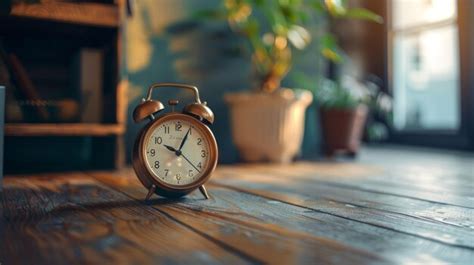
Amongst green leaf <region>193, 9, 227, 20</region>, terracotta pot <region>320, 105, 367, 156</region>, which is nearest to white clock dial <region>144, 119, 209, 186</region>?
green leaf <region>193, 9, 227, 20</region>

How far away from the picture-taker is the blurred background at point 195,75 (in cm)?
170

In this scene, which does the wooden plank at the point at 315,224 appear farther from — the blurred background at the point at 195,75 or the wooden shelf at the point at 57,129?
the blurred background at the point at 195,75

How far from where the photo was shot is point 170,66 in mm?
2227

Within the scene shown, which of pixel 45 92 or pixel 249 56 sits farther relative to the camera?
pixel 249 56

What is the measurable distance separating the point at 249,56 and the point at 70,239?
1.82 metres

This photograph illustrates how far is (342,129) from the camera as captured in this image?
8.02 feet

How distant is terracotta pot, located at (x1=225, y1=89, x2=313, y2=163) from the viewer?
7.05ft

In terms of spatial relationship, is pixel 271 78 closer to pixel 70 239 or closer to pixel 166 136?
pixel 166 136

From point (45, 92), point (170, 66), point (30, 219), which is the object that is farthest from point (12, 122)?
point (30, 219)

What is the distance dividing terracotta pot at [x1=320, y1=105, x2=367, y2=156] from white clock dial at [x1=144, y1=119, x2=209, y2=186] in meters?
1.52

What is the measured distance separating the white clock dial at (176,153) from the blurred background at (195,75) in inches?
29.1

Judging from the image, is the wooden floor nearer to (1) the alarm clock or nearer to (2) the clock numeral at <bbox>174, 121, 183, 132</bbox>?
(1) the alarm clock

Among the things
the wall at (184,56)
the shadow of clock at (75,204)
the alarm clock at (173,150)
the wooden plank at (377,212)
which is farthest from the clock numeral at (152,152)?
the wall at (184,56)

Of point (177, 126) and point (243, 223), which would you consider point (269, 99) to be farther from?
point (243, 223)
